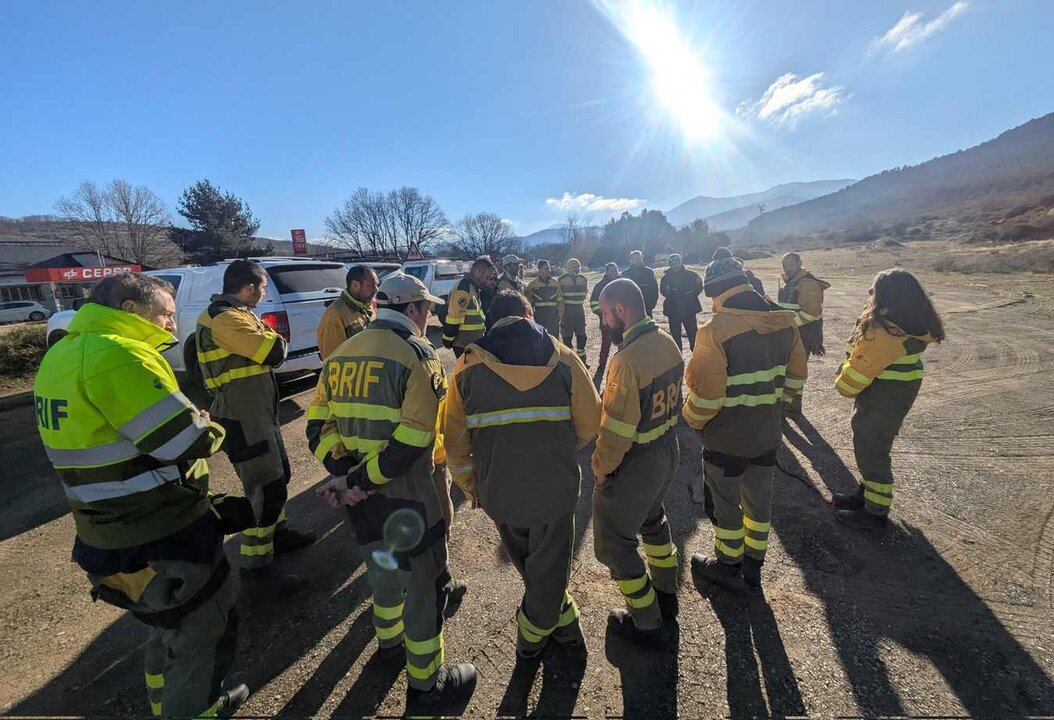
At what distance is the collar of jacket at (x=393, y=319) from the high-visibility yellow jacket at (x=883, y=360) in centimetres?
321

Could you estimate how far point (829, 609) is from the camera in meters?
2.70

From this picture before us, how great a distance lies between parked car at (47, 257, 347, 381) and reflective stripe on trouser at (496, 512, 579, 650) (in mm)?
4705

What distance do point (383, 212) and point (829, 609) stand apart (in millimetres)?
62060

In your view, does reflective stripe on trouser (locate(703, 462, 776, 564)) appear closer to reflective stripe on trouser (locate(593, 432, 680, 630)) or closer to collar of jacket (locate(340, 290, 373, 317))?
reflective stripe on trouser (locate(593, 432, 680, 630))

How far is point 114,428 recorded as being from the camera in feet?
5.64

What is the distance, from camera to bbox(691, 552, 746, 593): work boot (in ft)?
9.41

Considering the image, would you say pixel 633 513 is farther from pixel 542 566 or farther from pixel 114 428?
pixel 114 428

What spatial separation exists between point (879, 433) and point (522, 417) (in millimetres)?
3042

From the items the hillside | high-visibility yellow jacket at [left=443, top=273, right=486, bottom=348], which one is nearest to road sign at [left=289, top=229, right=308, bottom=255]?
high-visibility yellow jacket at [left=443, top=273, right=486, bottom=348]

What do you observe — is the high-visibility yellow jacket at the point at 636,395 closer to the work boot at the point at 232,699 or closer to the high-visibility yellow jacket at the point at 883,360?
the high-visibility yellow jacket at the point at 883,360

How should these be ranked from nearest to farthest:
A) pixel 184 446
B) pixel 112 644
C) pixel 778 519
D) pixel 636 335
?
1. pixel 184 446
2. pixel 636 335
3. pixel 112 644
4. pixel 778 519

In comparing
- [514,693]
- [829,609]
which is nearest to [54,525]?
[514,693]

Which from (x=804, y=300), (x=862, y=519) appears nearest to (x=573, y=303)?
(x=804, y=300)

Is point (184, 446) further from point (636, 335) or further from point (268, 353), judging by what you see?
point (636, 335)
